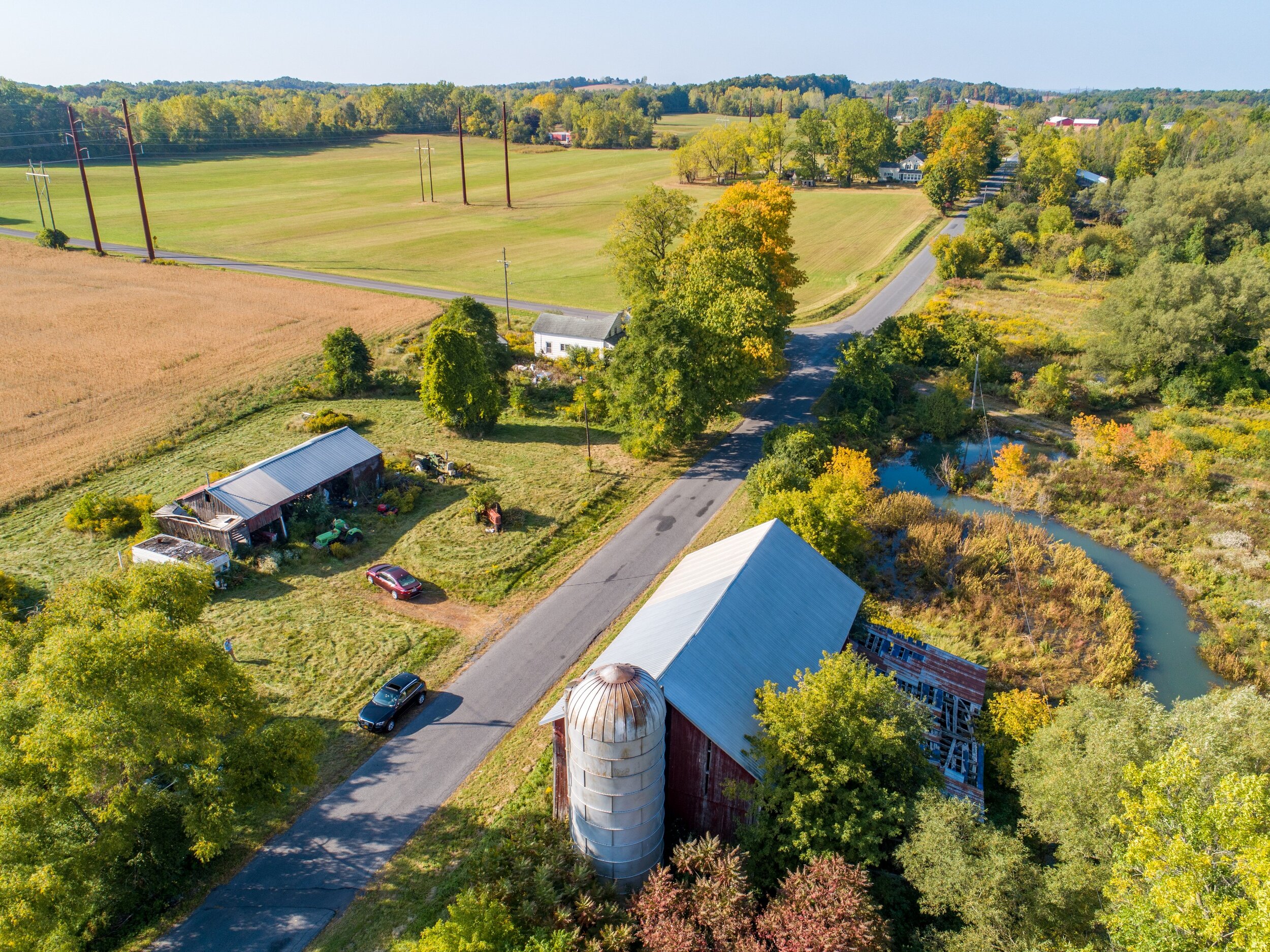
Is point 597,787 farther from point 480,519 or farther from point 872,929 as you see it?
point 480,519

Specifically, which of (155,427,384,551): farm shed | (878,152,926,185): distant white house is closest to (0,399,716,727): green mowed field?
(155,427,384,551): farm shed

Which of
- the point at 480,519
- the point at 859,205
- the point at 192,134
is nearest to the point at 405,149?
the point at 192,134

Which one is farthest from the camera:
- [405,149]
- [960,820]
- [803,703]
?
[405,149]

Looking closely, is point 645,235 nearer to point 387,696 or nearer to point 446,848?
point 387,696

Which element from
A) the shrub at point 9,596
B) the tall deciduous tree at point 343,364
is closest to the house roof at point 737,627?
the shrub at point 9,596

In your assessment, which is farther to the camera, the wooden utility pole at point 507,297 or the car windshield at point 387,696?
the wooden utility pole at point 507,297

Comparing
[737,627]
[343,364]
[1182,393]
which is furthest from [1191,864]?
[343,364]

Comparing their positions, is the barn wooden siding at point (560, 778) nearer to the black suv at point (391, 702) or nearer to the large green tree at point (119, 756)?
the large green tree at point (119, 756)
